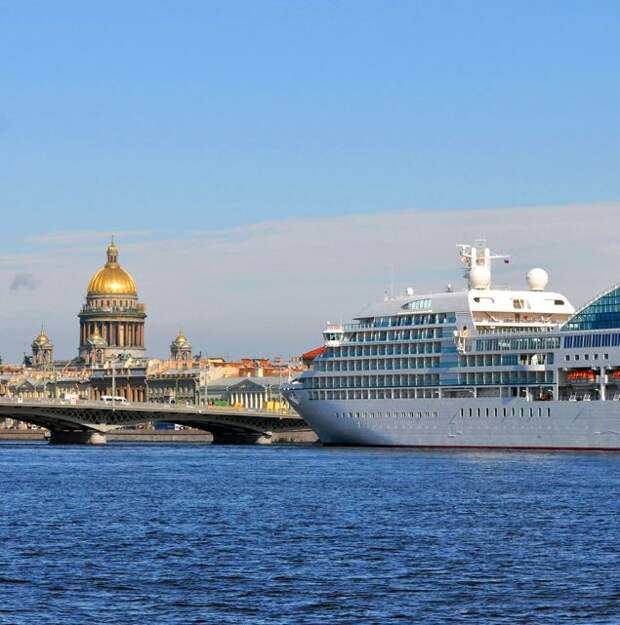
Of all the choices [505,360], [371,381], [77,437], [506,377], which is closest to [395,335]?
[371,381]

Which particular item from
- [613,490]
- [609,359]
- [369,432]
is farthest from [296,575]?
[369,432]

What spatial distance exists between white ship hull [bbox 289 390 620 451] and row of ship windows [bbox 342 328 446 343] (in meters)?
4.79

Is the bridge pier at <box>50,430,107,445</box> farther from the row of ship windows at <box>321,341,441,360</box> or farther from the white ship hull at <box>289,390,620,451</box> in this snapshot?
the row of ship windows at <box>321,341,441,360</box>

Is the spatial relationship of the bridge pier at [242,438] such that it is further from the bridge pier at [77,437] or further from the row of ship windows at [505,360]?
the row of ship windows at [505,360]

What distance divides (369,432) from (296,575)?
84.8 meters

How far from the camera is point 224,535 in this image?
180 feet

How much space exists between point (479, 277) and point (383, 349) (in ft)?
29.2

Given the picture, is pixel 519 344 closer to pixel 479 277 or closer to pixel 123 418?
pixel 479 277

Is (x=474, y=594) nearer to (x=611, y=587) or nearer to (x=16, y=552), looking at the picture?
(x=611, y=587)

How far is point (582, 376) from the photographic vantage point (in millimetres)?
116250


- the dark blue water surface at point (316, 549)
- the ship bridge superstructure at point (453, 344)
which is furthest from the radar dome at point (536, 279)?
the dark blue water surface at point (316, 549)

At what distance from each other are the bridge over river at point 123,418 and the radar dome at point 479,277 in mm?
39491

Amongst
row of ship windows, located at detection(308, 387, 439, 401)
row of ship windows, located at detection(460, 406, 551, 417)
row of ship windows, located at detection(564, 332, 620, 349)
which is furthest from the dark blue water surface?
row of ship windows, located at detection(308, 387, 439, 401)

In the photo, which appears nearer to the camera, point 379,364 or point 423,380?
point 423,380
